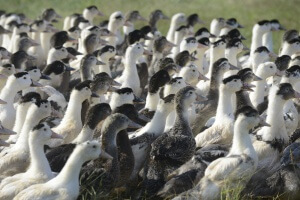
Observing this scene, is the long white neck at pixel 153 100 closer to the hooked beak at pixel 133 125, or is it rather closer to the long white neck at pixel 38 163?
the hooked beak at pixel 133 125

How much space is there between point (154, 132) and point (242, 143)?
5.11 feet

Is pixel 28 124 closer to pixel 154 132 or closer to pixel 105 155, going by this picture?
pixel 154 132

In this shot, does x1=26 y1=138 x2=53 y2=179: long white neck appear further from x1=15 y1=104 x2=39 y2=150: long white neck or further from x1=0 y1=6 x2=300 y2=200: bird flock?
x1=15 y1=104 x2=39 y2=150: long white neck

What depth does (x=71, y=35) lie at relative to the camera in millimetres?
18312

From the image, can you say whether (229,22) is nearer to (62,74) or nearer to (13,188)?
(62,74)

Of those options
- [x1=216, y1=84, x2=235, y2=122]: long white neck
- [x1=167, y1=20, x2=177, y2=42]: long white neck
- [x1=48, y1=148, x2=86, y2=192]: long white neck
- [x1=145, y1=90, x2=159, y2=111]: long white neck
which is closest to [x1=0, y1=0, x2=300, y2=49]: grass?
[x1=167, y1=20, x2=177, y2=42]: long white neck

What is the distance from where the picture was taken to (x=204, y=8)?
77.0 feet

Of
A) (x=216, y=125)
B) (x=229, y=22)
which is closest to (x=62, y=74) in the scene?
(x=216, y=125)

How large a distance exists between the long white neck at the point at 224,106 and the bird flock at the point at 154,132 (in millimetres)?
15

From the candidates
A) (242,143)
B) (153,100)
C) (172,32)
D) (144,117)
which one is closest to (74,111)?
(144,117)

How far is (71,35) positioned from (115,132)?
28.1 feet

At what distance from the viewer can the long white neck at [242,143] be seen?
9.65 m

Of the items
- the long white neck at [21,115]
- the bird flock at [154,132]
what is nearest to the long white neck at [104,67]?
the bird flock at [154,132]

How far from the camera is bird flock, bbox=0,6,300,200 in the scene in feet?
30.7
